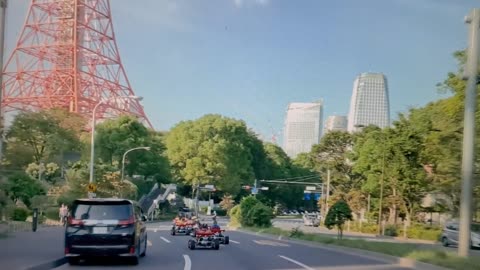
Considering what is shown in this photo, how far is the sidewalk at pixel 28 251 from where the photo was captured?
15.1 m

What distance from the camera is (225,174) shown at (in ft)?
272

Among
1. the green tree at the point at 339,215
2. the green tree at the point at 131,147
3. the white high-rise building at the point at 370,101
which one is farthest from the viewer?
the white high-rise building at the point at 370,101

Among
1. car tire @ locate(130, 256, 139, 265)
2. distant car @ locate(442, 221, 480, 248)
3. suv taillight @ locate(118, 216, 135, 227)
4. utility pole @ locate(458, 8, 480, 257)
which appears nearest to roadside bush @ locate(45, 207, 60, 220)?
distant car @ locate(442, 221, 480, 248)

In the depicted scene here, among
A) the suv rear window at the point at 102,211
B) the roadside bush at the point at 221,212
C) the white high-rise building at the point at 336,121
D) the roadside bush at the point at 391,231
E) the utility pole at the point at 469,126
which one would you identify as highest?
the white high-rise building at the point at 336,121

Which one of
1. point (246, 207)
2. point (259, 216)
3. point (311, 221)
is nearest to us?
point (259, 216)

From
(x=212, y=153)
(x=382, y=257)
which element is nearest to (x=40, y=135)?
(x=212, y=153)

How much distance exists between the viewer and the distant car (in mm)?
38513

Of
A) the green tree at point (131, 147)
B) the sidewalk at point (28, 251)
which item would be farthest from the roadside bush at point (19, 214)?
the green tree at point (131, 147)

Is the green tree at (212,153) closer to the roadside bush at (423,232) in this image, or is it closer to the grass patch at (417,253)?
the roadside bush at (423,232)

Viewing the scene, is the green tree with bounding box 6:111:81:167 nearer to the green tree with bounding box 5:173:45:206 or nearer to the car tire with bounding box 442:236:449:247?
the green tree with bounding box 5:173:45:206

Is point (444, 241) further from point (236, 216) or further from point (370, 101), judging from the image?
point (370, 101)

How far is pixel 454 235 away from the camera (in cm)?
3938

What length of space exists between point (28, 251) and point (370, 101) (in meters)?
178

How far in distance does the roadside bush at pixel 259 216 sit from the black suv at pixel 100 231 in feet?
114
